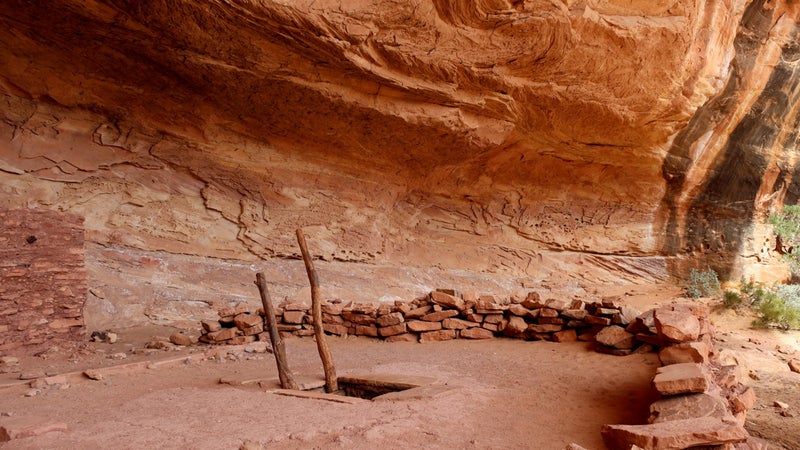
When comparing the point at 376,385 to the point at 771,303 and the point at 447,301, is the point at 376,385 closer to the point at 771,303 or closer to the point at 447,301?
the point at 447,301

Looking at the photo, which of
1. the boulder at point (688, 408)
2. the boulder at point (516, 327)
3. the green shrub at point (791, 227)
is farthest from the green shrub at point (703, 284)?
the boulder at point (688, 408)

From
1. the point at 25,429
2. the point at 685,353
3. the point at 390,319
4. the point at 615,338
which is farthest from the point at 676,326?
the point at 25,429

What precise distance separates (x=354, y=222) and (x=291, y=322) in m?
4.40

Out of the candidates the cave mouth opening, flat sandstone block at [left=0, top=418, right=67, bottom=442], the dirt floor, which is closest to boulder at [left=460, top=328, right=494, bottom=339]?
the dirt floor

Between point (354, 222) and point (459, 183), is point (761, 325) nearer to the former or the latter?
point (459, 183)

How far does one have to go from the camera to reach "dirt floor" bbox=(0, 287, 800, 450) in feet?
9.28

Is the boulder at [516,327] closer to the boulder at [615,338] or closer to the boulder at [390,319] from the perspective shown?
the boulder at [615,338]

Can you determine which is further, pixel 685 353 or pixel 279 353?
pixel 279 353

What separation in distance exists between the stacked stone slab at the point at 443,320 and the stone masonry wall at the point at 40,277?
1.42 m

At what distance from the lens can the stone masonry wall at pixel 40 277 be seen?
5.10m

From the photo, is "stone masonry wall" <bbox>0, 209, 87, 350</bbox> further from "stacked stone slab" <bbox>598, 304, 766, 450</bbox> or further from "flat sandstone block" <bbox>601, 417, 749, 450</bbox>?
"flat sandstone block" <bbox>601, 417, 749, 450</bbox>

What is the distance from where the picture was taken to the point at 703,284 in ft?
36.1

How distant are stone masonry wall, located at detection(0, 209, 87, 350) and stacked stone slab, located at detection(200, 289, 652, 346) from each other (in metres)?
1.42

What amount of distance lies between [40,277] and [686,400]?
5618mm
